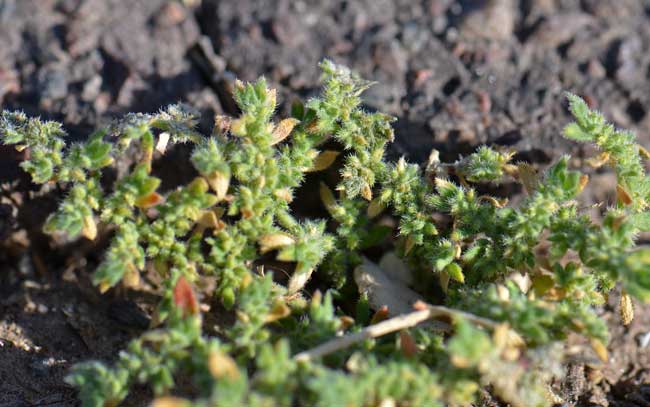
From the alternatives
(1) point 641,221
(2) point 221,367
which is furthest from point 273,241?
(1) point 641,221

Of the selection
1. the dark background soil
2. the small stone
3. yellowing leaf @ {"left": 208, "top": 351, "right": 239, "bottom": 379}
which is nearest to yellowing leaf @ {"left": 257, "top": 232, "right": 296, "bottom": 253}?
yellowing leaf @ {"left": 208, "top": 351, "right": 239, "bottom": 379}

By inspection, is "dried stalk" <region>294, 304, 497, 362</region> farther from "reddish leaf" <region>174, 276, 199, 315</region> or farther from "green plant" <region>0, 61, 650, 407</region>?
"reddish leaf" <region>174, 276, 199, 315</region>

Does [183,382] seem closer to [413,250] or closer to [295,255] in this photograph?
[295,255]

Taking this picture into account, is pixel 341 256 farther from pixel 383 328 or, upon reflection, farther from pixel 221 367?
pixel 221 367

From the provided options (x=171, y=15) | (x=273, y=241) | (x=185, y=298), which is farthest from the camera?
(x=171, y=15)

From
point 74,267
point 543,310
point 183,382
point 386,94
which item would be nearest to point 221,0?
point 386,94
